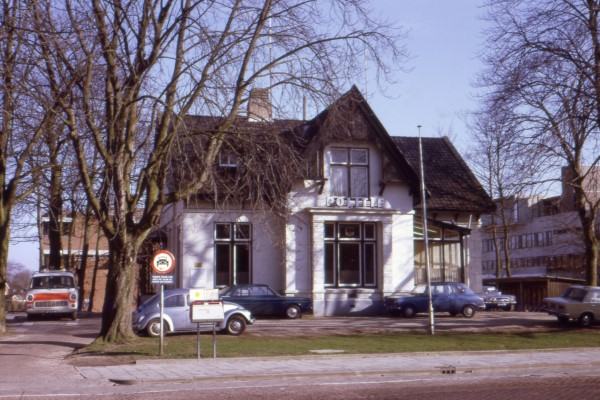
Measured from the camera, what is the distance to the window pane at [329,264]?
37.4 m

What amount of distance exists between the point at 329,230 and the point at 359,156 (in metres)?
3.87

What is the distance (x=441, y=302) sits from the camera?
35.8m

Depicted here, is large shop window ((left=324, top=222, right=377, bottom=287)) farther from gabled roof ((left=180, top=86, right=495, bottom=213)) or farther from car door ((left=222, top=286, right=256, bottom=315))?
car door ((left=222, top=286, right=256, bottom=315))

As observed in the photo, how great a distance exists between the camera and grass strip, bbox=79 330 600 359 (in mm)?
20922

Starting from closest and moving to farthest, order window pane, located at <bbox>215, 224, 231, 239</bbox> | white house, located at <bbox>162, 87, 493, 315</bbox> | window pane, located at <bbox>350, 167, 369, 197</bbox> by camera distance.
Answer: white house, located at <bbox>162, 87, 493, 315</bbox>, window pane, located at <bbox>215, 224, 231, 239</bbox>, window pane, located at <bbox>350, 167, 369, 197</bbox>

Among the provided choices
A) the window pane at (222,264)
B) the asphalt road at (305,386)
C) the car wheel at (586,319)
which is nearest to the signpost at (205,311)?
the asphalt road at (305,386)

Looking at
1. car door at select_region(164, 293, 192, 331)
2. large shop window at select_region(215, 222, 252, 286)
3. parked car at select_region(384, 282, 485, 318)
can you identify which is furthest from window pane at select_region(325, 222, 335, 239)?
car door at select_region(164, 293, 192, 331)

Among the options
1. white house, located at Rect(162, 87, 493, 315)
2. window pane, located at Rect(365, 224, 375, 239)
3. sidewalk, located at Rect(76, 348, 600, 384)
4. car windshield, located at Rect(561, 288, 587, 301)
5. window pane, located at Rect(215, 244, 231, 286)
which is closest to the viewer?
sidewalk, located at Rect(76, 348, 600, 384)

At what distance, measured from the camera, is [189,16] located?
65.2 feet

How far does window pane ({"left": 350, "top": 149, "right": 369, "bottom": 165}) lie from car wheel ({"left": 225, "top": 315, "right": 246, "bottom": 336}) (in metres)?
14.4

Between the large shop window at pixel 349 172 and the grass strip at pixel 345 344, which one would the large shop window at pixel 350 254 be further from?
the grass strip at pixel 345 344

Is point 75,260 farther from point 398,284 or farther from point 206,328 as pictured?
point 206,328

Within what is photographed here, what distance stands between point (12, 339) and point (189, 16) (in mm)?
12959

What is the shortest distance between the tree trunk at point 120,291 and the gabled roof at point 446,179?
65.3ft
